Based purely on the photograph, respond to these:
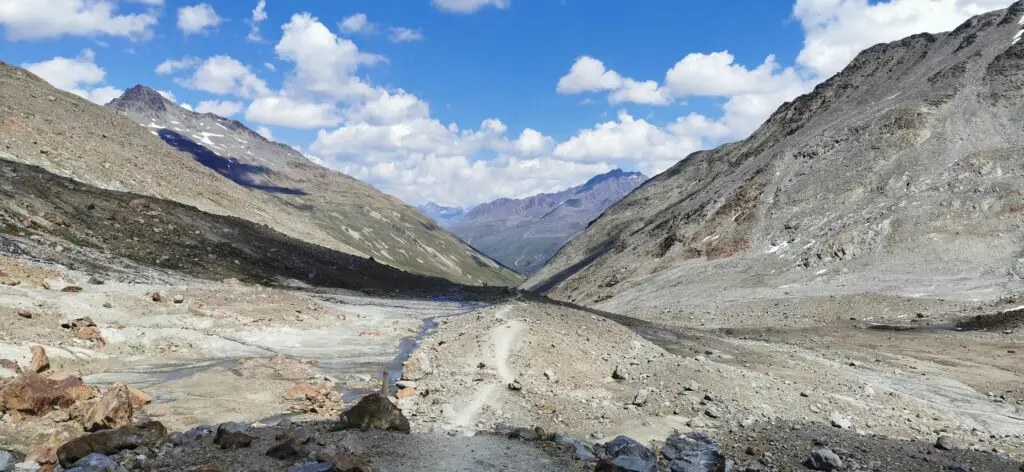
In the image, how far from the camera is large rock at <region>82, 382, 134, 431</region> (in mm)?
14195

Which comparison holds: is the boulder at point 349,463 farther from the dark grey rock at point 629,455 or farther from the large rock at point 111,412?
the large rock at point 111,412

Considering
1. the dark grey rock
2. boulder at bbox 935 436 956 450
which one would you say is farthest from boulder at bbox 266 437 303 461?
boulder at bbox 935 436 956 450

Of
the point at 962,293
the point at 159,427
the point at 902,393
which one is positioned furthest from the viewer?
the point at 962,293

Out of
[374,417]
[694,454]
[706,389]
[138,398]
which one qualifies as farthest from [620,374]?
[138,398]

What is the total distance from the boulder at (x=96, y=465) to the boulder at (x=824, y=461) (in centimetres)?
1543

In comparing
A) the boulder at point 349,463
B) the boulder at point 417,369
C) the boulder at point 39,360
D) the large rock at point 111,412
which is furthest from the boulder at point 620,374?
the boulder at point 39,360

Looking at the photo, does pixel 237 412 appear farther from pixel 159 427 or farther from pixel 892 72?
pixel 892 72

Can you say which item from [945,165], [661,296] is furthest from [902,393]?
[945,165]

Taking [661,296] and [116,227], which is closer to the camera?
[116,227]

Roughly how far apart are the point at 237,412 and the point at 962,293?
58837 millimetres

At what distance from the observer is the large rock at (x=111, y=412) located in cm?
1420

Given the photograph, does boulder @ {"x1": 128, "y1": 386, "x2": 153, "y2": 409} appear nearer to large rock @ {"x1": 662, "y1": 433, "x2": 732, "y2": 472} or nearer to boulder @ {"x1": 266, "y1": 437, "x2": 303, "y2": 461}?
boulder @ {"x1": 266, "y1": 437, "x2": 303, "y2": 461}

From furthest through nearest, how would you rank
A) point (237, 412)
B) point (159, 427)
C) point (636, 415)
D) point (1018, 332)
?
1. point (1018, 332)
2. point (636, 415)
3. point (237, 412)
4. point (159, 427)

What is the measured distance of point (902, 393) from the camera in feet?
83.3
